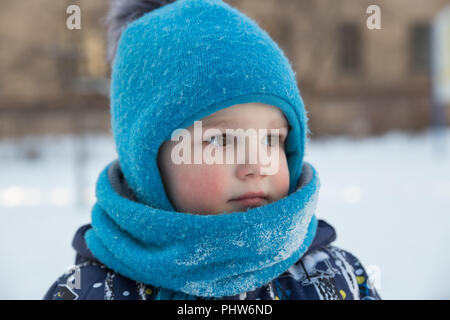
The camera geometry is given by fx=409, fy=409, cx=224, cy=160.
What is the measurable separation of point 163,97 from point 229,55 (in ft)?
0.66

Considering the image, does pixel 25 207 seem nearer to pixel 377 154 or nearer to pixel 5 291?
pixel 5 291

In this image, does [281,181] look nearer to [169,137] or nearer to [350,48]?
[169,137]

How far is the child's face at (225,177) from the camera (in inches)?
40.1

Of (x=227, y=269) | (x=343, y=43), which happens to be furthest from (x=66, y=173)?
(x=343, y=43)

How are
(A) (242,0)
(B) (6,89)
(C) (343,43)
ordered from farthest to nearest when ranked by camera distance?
(C) (343,43), (A) (242,0), (B) (6,89)

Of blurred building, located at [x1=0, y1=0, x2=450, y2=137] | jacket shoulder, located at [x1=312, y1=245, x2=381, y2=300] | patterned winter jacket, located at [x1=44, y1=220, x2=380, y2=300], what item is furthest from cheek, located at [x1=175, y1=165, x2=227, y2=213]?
blurred building, located at [x1=0, y1=0, x2=450, y2=137]

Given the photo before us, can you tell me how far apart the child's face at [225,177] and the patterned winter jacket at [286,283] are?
0.74 feet

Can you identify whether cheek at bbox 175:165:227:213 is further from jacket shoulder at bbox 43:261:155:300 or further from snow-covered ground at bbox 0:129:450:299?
snow-covered ground at bbox 0:129:450:299

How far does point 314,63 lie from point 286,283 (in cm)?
981

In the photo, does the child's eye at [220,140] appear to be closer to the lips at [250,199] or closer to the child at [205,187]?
the child at [205,187]

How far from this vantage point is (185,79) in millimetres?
1045

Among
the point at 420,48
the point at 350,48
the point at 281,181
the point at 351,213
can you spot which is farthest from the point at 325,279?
the point at 420,48

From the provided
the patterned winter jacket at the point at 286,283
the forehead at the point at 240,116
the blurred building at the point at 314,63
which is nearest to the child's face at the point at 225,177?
the forehead at the point at 240,116

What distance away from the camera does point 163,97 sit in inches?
41.4
